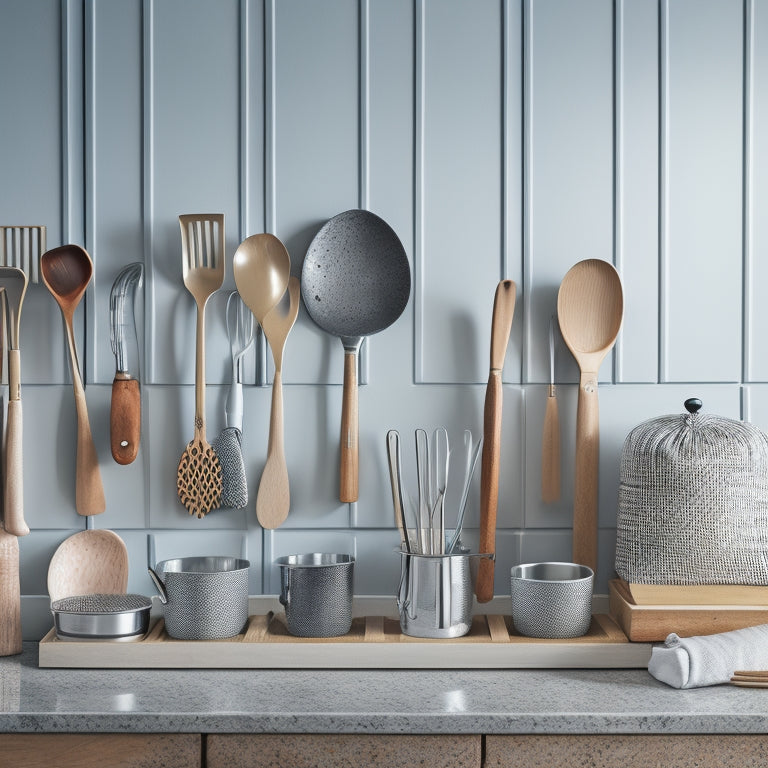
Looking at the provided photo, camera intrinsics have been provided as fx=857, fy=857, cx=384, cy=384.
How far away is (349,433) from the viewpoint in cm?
122

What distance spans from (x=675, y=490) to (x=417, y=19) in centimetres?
76

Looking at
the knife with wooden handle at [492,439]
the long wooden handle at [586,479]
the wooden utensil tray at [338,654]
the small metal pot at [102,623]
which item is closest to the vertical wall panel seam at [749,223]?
the long wooden handle at [586,479]

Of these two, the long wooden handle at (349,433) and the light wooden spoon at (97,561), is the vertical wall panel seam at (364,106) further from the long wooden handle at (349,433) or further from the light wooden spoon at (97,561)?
the light wooden spoon at (97,561)

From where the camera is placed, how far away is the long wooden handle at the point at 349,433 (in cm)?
122

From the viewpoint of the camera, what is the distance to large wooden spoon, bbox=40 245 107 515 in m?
1.22

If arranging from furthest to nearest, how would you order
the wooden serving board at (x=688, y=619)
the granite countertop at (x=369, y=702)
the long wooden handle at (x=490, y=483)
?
the long wooden handle at (x=490, y=483) → the wooden serving board at (x=688, y=619) → the granite countertop at (x=369, y=702)

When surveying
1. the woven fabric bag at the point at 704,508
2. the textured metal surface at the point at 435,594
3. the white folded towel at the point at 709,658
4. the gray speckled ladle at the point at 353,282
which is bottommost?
the white folded towel at the point at 709,658

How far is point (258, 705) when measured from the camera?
3.12ft

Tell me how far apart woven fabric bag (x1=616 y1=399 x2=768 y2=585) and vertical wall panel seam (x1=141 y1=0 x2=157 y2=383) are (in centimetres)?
71

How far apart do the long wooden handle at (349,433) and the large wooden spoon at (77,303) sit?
358 millimetres

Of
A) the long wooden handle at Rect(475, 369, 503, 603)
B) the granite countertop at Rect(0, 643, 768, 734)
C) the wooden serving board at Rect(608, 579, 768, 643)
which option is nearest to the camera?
the granite countertop at Rect(0, 643, 768, 734)

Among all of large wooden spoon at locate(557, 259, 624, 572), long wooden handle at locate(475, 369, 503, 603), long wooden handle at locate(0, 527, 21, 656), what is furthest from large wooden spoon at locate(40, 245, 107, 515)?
large wooden spoon at locate(557, 259, 624, 572)

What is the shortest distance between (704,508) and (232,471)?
0.64 meters

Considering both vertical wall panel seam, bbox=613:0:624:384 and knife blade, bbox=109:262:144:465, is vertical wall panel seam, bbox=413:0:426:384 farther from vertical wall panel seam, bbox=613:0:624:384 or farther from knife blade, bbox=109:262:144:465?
knife blade, bbox=109:262:144:465
